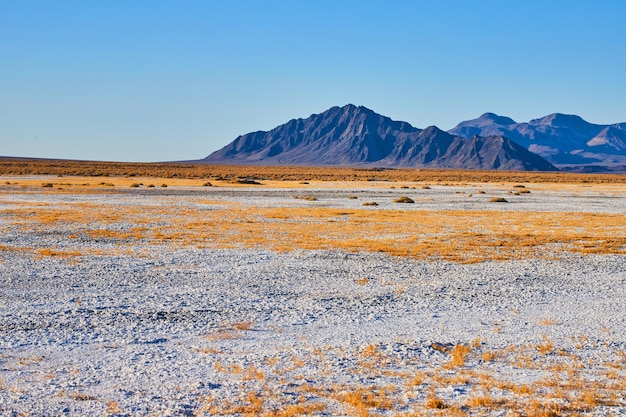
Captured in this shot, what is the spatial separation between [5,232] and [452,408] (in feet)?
76.0

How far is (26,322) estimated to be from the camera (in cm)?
1237

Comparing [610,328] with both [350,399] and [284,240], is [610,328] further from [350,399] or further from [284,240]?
[284,240]

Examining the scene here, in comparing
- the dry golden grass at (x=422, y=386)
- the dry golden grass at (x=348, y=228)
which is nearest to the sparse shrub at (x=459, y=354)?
the dry golden grass at (x=422, y=386)

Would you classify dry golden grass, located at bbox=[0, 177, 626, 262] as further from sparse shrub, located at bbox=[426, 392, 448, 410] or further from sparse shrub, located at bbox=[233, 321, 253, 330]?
sparse shrub, located at bbox=[426, 392, 448, 410]

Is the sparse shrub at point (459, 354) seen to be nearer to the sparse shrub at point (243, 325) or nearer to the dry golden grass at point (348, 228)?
the sparse shrub at point (243, 325)

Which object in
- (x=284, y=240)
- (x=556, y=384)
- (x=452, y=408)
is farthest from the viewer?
(x=284, y=240)

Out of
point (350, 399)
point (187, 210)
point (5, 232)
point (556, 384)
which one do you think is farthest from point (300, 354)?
point (187, 210)

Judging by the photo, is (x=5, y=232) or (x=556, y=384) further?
(x=5, y=232)

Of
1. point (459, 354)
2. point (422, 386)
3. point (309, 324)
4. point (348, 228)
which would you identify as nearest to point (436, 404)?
point (422, 386)

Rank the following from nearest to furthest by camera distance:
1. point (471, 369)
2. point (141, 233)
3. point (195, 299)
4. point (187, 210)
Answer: point (471, 369) → point (195, 299) → point (141, 233) → point (187, 210)

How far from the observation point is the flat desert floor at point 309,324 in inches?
338

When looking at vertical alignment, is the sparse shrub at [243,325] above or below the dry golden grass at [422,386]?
above

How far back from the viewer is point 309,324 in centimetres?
1254

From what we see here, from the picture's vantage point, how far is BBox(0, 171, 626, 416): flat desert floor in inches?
338
